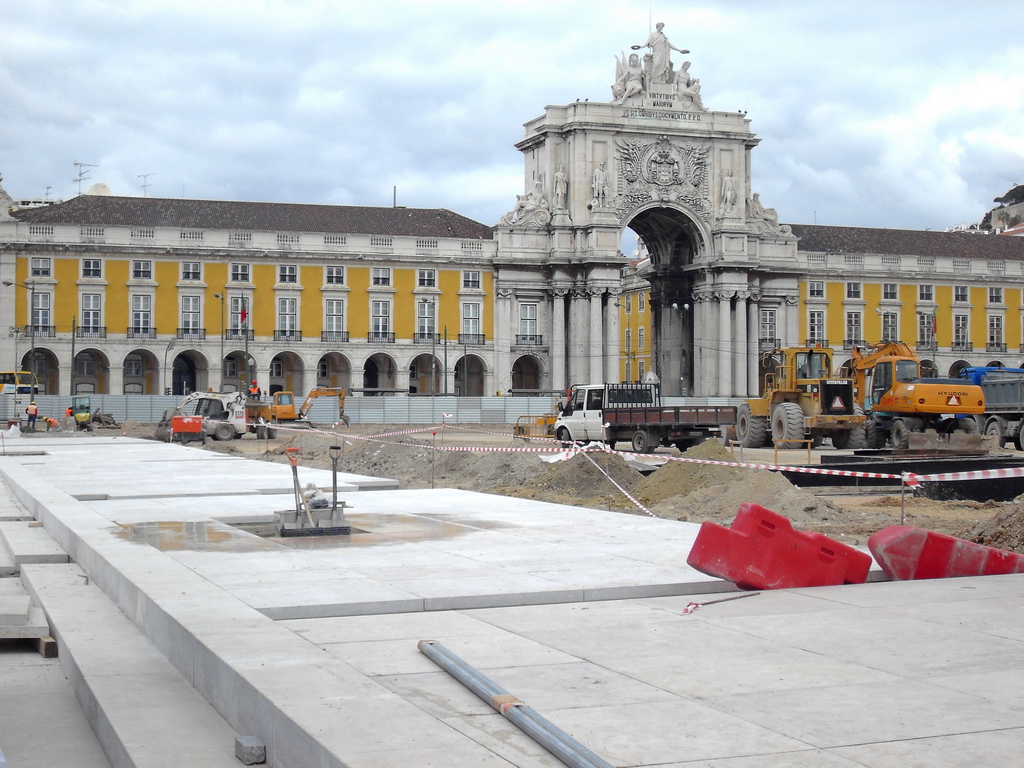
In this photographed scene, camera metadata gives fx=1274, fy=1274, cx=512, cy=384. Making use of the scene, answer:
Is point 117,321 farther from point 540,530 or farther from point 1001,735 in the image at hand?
point 1001,735

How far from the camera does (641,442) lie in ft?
123

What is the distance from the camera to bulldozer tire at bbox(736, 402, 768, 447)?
41.2 m

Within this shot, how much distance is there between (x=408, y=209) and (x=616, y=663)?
75.8 metres

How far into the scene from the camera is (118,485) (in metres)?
19.6

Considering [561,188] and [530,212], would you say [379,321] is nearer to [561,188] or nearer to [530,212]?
[530,212]

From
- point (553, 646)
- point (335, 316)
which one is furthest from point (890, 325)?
point (553, 646)

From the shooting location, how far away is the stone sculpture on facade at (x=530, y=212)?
7800 centimetres

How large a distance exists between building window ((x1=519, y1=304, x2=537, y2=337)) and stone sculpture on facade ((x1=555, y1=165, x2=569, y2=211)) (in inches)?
246

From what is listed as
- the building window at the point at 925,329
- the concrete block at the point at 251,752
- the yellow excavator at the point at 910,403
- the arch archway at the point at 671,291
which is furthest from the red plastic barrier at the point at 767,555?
the building window at the point at 925,329

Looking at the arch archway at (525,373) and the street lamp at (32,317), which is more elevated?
the street lamp at (32,317)

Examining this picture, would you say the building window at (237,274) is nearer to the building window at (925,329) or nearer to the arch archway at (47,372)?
the arch archway at (47,372)

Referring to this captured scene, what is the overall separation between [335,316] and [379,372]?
500 cm

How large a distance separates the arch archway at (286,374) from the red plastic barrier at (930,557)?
66.3 m

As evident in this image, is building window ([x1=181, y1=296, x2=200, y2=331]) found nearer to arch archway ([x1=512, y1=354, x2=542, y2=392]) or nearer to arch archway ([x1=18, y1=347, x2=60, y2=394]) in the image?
arch archway ([x1=18, y1=347, x2=60, y2=394])
